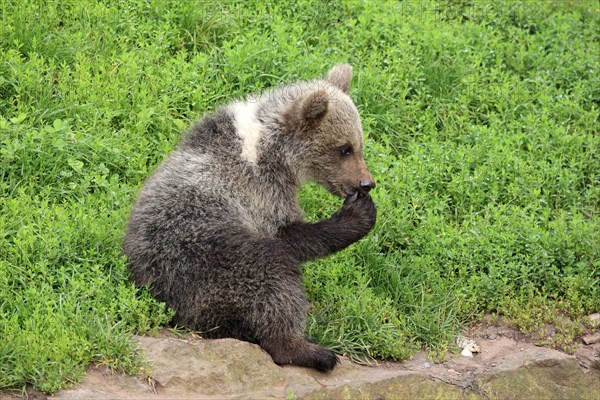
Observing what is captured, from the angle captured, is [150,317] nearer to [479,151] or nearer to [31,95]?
[31,95]

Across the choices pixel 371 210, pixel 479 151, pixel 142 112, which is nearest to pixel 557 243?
pixel 479 151

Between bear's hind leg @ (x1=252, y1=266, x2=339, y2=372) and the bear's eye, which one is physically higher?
the bear's eye

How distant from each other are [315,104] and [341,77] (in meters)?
0.86

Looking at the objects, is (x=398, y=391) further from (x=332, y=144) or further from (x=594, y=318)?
(x=594, y=318)

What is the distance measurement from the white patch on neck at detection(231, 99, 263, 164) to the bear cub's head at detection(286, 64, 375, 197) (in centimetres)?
25

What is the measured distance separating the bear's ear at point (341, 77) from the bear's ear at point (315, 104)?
2.31 feet

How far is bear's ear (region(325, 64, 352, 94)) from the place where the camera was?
7387 mm

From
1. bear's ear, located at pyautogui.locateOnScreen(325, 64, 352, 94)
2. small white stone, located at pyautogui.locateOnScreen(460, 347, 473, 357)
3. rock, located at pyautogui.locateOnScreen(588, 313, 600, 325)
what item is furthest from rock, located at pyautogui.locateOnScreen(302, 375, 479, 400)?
bear's ear, located at pyautogui.locateOnScreen(325, 64, 352, 94)

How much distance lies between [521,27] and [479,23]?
1.58 feet

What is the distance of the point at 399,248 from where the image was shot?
7754 millimetres

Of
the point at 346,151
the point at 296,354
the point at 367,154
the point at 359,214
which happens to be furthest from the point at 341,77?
the point at 296,354

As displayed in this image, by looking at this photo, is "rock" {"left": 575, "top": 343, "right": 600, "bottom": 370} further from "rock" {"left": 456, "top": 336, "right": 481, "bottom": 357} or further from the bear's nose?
the bear's nose

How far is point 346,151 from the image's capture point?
6922 mm

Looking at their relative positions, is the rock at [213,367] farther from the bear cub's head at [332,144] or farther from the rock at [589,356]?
the rock at [589,356]
